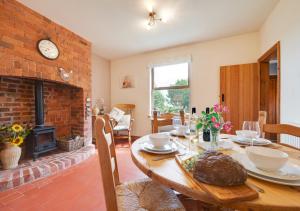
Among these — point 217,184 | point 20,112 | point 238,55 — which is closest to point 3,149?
point 20,112

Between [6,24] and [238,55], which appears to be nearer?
[6,24]

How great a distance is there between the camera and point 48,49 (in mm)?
2506

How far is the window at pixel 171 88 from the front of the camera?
3.72 metres

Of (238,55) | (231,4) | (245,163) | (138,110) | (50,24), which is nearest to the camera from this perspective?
(245,163)

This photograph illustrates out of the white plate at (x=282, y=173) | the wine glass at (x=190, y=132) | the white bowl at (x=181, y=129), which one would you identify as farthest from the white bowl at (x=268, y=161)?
the white bowl at (x=181, y=129)

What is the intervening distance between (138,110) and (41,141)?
234cm

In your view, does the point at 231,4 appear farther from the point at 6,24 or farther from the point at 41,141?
the point at 41,141

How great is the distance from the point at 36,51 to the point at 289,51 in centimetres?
350

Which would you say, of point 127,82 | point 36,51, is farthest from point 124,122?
point 36,51

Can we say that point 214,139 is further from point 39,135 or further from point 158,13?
point 39,135

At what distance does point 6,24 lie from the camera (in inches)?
78.5

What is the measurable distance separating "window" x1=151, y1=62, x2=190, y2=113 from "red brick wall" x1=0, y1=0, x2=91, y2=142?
1.71 m

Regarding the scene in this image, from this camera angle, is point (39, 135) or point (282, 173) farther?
point (39, 135)

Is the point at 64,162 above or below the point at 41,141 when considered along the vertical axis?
below
